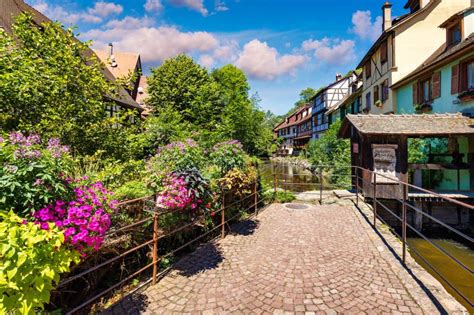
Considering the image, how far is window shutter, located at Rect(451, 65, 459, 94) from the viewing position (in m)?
10.5

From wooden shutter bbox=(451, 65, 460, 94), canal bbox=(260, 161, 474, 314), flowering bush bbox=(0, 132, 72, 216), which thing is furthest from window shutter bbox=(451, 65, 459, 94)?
flowering bush bbox=(0, 132, 72, 216)

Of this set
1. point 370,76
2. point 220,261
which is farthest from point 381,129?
point 370,76

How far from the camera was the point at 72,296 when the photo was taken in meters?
3.33

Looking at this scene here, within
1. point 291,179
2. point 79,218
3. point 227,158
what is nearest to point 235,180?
point 227,158

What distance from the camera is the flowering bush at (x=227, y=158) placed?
598 cm

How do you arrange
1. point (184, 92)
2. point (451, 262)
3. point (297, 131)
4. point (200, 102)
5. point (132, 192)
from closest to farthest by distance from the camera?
point (132, 192)
point (451, 262)
point (200, 102)
point (184, 92)
point (297, 131)

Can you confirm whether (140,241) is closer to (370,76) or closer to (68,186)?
(68,186)

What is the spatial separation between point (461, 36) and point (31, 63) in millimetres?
16949

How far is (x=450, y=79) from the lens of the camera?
11.0 meters

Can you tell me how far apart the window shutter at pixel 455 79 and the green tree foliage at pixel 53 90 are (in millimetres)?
13556

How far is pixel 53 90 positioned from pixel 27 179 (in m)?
4.79

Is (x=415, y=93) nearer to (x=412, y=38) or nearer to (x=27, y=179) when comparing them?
(x=412, y=38)

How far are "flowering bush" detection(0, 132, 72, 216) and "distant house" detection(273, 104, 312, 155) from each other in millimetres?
38960

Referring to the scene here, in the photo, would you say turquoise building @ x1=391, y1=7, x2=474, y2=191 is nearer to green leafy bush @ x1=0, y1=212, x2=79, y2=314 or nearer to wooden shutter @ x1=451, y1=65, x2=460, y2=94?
wooden shutter @ x1=451, y1=65, x2=460, y2=94
